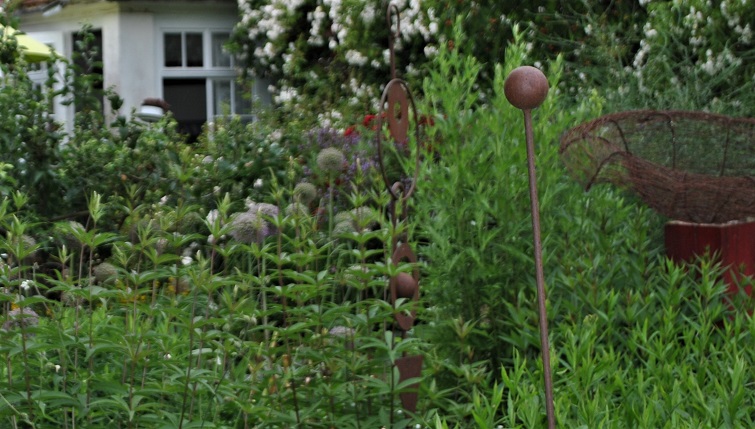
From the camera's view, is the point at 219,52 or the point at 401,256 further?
the point at 219,52

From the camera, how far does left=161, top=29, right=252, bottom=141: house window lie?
44.3ft

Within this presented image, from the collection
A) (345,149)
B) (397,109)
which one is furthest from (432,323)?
(345,149)

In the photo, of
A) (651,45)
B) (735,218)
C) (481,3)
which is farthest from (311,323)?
(481,3)

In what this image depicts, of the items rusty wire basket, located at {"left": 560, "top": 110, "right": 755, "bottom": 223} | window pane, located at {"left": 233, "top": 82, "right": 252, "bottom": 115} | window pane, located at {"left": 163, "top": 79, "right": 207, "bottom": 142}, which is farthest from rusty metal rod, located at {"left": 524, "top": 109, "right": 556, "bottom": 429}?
window pane, located at {"left": 233, "top": 82, "right": 252, "bottom": 115}

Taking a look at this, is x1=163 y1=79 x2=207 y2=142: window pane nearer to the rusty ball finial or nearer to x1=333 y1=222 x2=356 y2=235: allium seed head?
x1=333 y1=222 x2=356 y2=235: allium seed head

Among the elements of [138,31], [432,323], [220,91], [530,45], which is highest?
[138,31]

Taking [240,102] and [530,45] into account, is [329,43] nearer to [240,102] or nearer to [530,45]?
[240,102]

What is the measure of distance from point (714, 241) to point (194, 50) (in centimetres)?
1071

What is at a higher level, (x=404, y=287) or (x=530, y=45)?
(x=530, y=45)

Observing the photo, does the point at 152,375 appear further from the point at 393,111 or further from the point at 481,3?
the point at 481,3

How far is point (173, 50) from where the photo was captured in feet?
44.4

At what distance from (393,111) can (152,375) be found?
1094 mm

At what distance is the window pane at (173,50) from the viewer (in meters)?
13.5

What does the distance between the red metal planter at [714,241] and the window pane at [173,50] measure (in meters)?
10.6
